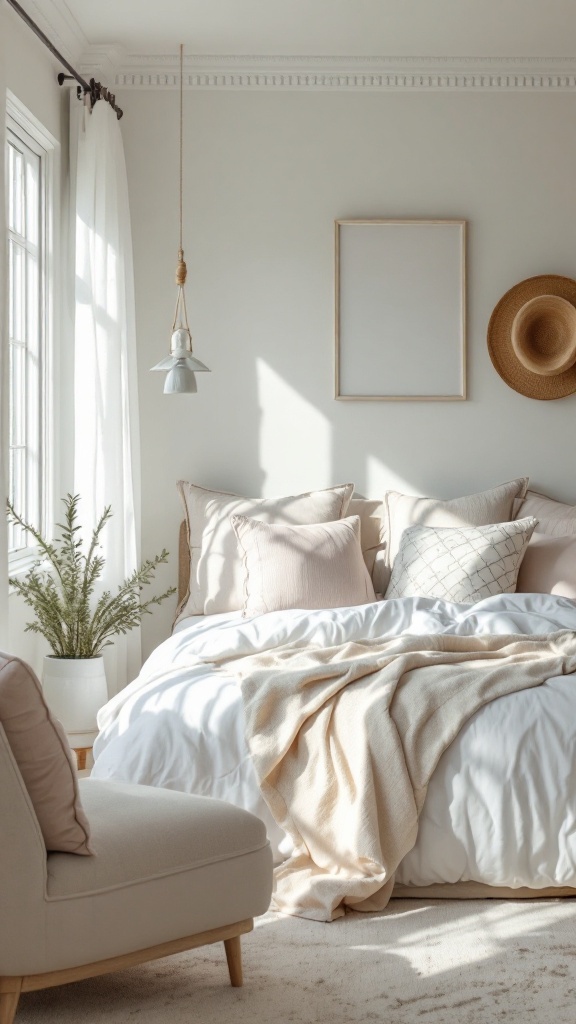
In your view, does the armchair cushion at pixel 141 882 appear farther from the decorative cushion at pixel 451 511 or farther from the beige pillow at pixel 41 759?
the decorative cushion at pixel 451 511

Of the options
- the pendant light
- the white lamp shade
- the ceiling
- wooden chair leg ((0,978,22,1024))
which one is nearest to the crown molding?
the ceiling

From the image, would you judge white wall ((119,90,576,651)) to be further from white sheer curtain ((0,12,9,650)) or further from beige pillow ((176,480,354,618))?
white sheer curtain ((0,12,9,650))

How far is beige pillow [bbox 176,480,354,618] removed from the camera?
176 inches

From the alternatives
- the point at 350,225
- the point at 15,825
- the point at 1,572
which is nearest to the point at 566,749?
the point at 15,825

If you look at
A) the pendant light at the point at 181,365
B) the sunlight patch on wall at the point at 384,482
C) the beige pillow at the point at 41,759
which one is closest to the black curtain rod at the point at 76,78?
the pendant light at the point at 181,365

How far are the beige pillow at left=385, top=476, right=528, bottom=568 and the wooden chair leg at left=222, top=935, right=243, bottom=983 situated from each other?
97.3 inches

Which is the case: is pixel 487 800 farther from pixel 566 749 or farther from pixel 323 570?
pixel 323 570

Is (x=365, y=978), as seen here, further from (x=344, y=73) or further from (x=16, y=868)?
(x=344, y=73)

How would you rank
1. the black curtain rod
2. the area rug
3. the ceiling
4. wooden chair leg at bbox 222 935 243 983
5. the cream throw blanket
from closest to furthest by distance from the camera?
1. the area rug
2. wooden chair leg at bbox 222 935 243 983
3. the cream throw blanket
4. the black curtain rod
5. the ceiling

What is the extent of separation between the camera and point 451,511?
15.3 ft

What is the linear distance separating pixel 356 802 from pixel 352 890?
0.72 ft

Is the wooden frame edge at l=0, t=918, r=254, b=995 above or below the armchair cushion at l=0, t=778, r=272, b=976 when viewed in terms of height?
below

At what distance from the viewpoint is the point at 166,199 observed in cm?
493

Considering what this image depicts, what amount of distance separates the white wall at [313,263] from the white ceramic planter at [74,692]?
806 mm
